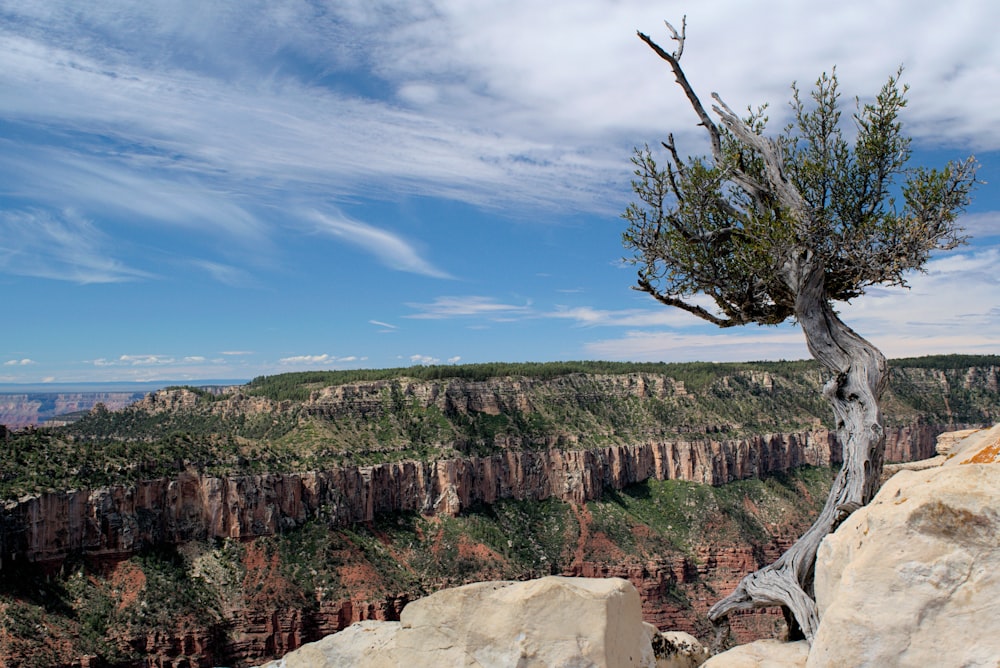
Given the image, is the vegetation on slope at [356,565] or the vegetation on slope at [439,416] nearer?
the vegetation on slope at [356,565]

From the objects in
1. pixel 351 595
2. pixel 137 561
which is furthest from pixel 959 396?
pixel 137 561

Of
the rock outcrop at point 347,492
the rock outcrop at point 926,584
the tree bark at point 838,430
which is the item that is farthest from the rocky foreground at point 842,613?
the rock outcrop at point 347,492

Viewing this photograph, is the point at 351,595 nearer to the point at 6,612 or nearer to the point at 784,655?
the point at 6,612

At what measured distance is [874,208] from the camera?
11.9 m

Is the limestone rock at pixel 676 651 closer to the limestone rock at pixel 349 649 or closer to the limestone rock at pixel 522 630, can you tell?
the limestone rock at pixel 522 630

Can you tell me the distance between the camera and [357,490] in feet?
267

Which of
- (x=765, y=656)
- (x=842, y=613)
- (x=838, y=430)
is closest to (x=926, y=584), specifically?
(x=842, y=613)

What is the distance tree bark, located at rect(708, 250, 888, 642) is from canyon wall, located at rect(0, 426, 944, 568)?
→ 6506cm

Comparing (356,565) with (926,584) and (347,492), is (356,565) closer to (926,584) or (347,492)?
(347,492)

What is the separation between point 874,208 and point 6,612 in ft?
209

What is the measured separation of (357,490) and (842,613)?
78.9 m

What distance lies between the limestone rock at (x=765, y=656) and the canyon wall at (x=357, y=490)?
6512 cm

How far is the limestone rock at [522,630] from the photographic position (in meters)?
8.00

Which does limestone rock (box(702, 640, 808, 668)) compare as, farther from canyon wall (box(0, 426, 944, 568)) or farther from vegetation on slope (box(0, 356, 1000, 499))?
vegetation on slope (box(0, 356, 1000, 499))
